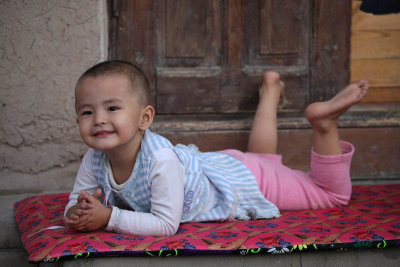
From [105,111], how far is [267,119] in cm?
105

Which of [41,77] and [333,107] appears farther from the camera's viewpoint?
[41,77]

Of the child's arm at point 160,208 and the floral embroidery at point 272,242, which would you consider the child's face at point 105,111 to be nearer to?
the child's arm at point 160,208

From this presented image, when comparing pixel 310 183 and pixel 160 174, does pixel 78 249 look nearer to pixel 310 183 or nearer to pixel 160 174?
pixel 160 174

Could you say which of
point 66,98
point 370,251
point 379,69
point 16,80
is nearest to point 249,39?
point 379,69

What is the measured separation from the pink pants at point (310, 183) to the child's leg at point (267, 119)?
240mm

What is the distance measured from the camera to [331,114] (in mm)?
2100

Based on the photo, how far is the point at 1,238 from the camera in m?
1.95

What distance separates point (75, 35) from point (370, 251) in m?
1.59

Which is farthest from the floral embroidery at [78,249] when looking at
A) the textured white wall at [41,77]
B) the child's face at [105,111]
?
the textured white wall at [41,77]

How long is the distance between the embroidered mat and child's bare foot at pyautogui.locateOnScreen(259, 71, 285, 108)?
0.67 metres

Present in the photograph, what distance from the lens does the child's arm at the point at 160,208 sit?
1.62 m

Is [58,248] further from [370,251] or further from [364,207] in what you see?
[364,207]

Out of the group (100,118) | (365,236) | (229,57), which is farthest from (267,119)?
(100,118)

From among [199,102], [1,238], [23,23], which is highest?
[23,23]
